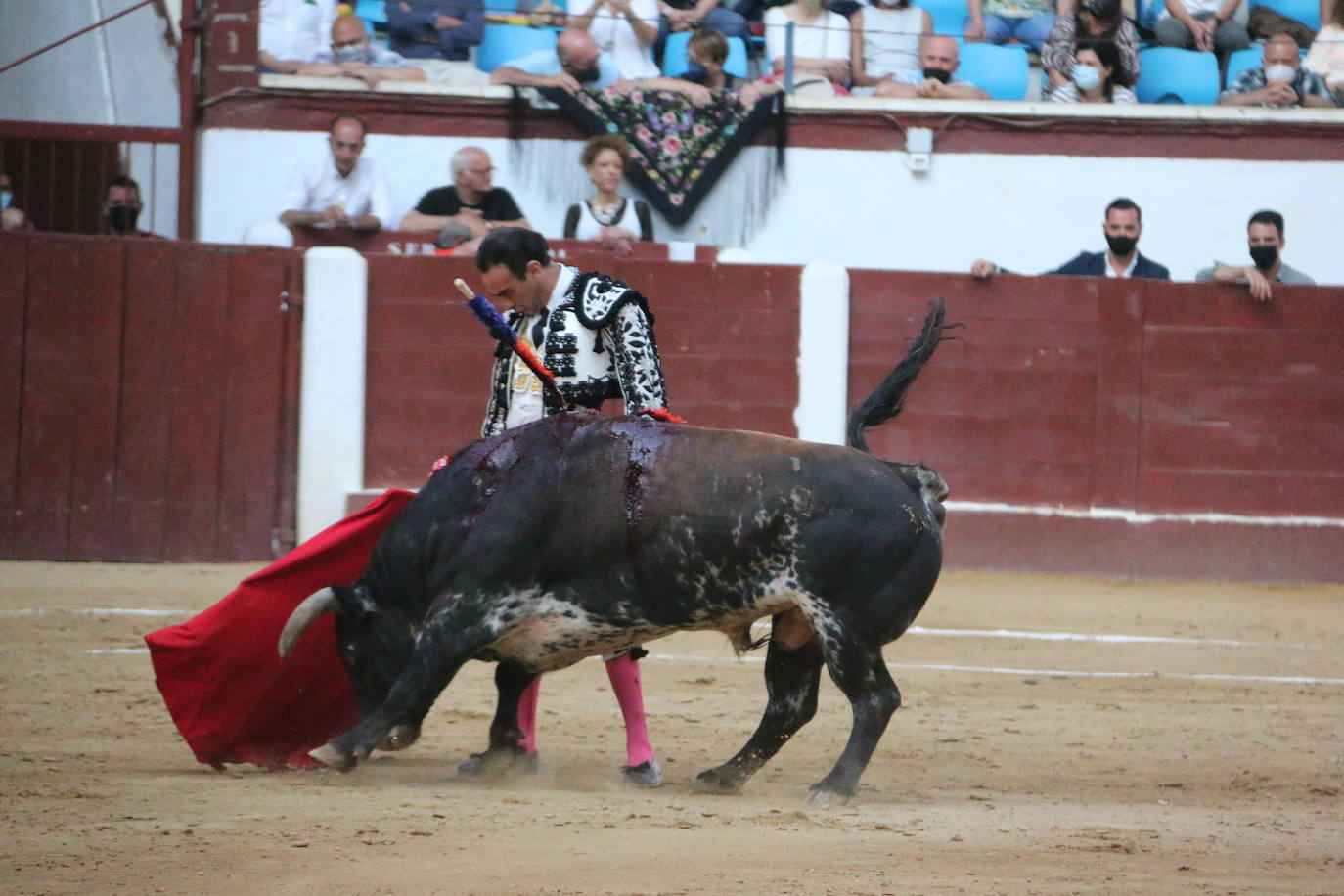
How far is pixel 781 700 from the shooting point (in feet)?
13.7

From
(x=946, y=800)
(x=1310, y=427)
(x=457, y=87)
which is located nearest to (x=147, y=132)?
(x=457, y=87)

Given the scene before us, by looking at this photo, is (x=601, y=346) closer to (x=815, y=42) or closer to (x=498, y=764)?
(x=498, y=764)

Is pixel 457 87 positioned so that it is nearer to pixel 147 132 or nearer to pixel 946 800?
pixel 147 132

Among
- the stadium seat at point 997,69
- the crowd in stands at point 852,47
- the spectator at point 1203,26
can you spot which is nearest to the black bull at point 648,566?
the crowd in stands at point 852,47

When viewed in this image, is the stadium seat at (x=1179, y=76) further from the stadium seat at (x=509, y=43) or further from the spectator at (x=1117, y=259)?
the stadium seat at (x=509, y=43)

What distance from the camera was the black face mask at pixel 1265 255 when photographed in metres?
8.38

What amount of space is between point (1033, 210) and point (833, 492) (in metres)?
5.66

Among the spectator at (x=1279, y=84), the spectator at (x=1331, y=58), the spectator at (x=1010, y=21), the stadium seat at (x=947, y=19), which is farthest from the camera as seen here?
the stadium seat at (x=947, y=19)

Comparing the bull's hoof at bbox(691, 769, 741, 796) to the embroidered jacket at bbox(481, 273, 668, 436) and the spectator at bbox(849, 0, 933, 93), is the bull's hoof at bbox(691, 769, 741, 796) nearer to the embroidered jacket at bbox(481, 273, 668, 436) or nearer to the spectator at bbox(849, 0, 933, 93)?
the embroidered jacket at bbox(481, 273, 668, 436)

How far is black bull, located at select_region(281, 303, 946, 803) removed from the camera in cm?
393

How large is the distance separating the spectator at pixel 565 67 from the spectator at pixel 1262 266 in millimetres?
3075

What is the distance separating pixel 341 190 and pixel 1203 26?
4.59 metres

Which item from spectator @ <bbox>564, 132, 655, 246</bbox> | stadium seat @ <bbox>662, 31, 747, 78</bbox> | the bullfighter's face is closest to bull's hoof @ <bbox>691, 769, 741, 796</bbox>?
the bullfighter's face

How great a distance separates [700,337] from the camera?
845 cm
